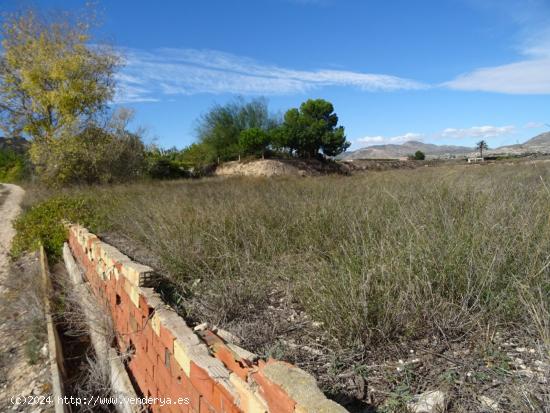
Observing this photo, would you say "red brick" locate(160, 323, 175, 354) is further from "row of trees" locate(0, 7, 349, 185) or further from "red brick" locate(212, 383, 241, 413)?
"row of trees" locate(0, 7, 349, 185)

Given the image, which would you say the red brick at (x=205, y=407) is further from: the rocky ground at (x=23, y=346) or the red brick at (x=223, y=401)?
the rocky ground at (x=23, y=346)

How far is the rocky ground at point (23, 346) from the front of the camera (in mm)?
4008

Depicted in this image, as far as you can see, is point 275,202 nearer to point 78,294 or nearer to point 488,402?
point 78,294

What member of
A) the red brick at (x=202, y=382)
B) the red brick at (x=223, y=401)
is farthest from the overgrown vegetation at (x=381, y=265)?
the red brick at (x=223, y=401)

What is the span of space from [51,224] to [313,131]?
1050 inches

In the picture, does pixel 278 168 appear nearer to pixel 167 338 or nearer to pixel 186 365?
pixel 167 338

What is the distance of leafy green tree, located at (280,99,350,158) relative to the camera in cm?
3312

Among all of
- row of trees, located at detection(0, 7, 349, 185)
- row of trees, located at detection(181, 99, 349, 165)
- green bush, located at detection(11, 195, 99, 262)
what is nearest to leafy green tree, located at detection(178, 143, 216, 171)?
row of trees, located at detection(181, 99, 349, 165)

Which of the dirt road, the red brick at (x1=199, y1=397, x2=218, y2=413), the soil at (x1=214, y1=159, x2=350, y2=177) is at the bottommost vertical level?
the dirt road

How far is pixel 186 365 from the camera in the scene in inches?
88.9

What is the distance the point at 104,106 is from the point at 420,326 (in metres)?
20.9

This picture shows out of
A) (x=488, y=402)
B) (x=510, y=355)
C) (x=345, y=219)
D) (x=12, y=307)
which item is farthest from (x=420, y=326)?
(x=12, y=307)

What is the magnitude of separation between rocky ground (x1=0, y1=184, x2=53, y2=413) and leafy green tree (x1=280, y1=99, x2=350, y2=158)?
27482 millimetres

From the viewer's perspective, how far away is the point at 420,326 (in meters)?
2.22
